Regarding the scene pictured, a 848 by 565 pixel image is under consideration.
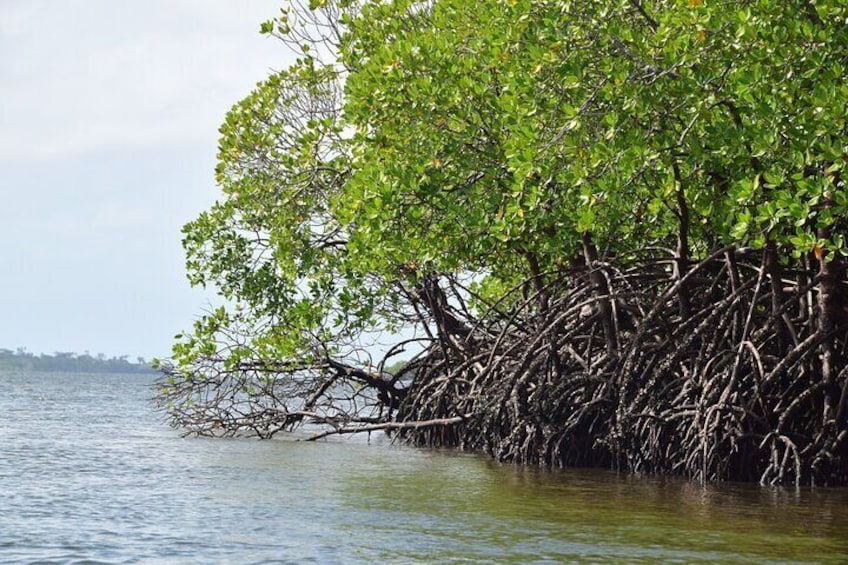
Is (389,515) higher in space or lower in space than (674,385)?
lower

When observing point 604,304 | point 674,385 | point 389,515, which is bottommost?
point 389,515

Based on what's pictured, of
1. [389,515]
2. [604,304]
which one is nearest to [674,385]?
[604,304]

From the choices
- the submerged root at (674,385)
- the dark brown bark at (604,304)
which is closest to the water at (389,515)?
the submerged root at (674,385)

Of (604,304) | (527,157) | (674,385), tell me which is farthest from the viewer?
(604,304)

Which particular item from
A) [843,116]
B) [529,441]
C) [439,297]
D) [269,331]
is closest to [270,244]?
[269,331]

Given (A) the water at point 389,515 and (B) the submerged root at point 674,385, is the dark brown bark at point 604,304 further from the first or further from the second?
(A) the water at point 389,515

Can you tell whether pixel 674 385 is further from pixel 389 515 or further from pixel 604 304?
pixel 389 515

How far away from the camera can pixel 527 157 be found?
830 centimetres

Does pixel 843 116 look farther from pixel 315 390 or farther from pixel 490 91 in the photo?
pixel 315 390

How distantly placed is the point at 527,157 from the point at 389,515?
258 cm

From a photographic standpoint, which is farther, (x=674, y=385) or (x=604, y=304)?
(x=604, y=304)

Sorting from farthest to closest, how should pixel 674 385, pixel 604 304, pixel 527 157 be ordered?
pixel 604 304
pixel 674 385
pixel 527 157

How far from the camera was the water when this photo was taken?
7129mm

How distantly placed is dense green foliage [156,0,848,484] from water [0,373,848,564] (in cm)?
154
